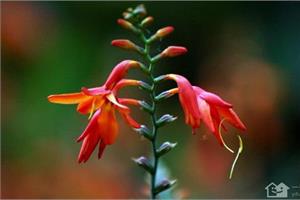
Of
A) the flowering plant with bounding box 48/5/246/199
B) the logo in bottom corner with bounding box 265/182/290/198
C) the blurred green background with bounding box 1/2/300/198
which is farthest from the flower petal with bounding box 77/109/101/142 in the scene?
the blurred green background with bounding box 1/2/300/198

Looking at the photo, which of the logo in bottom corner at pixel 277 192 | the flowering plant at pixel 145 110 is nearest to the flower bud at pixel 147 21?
the flowering plant at pixel 145 110

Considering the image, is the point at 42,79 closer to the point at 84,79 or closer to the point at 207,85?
the point at 84,79

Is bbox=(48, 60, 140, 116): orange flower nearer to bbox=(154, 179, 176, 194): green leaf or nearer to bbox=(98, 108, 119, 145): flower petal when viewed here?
bbox=(98, 108, 119, 145): flower petal

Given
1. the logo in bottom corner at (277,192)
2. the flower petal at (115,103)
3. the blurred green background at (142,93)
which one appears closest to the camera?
the flower petal at (115,103)

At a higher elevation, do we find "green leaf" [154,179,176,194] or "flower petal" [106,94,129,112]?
"flower petal" [106,94,129,112]

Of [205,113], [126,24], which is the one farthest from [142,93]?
[205,113]

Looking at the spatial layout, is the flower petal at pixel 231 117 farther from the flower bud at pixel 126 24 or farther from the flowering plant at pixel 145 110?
the flower bud at pixel 126 24
